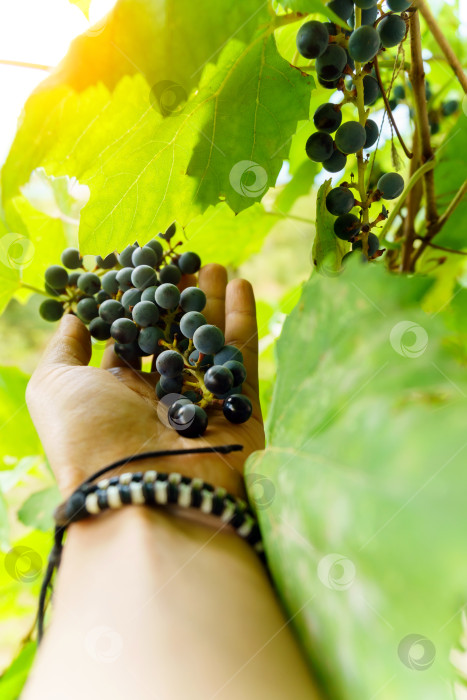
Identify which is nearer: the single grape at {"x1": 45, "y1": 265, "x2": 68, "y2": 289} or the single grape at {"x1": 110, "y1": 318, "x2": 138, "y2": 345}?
the single grape at {"x1": 110, "y1": 318, "x2": 138, "y2": 345}

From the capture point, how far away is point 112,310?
0.59 m

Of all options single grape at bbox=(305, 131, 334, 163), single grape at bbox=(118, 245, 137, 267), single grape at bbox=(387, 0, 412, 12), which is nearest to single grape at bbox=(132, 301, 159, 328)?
single grape at bbox=(118, 245, 137, 267)

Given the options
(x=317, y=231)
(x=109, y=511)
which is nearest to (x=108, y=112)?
(x=317, y=231)

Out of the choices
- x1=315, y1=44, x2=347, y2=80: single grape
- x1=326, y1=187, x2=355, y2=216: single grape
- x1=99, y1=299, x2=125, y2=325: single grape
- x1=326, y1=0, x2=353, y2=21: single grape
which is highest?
x1=326, y1=0, x2=353, y2=21: single grape

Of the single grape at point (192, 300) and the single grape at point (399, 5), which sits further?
the single grape at point (192, 300)

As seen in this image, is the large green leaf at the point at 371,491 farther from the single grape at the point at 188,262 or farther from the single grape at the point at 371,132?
the single grape at the point at 188,262

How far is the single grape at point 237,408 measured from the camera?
1.62ft

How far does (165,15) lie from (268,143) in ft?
0.44

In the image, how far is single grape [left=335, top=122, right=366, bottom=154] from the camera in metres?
0.45

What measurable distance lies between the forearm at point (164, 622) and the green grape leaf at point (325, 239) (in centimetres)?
24

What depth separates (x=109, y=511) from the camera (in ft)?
1.48

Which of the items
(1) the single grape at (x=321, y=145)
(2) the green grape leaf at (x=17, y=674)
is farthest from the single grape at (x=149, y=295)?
(2) the green grape leaf at (x=17, y=674)

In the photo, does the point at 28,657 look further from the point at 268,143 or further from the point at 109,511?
the point at 268,143

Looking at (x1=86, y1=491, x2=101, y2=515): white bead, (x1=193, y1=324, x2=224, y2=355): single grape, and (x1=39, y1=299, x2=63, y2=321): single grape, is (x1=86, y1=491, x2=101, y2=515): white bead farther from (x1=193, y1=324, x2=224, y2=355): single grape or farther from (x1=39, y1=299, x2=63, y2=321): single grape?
(x1=39, y1=299, x2=63, y2=321): single grape
